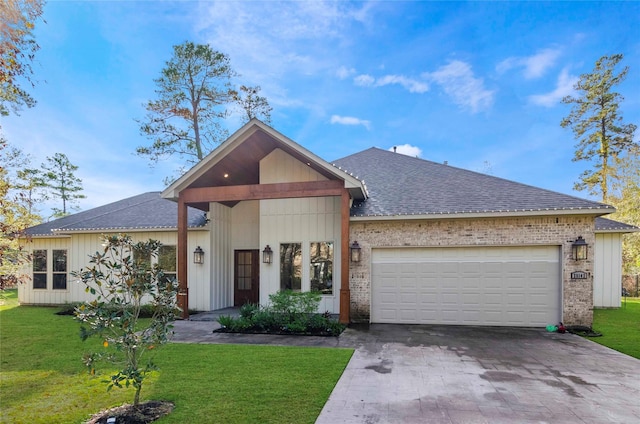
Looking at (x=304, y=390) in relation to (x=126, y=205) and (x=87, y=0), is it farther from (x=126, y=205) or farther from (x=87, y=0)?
(x=126, y=205)

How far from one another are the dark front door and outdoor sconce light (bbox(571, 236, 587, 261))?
962cm

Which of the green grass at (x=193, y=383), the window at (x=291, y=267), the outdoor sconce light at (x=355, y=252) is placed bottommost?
the green grass at (x=193, y=383)

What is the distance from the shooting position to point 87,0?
9.05 m

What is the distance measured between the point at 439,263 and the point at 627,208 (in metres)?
15.3

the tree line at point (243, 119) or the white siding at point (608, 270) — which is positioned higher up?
the tree line at point (243, 119)

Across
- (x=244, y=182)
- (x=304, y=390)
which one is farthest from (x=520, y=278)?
(x=244, y=182)

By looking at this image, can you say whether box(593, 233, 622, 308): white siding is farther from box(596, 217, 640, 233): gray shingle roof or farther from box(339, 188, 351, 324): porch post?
box(339, 188, 351, 324): porch post

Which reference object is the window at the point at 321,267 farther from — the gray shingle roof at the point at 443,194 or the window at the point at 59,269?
the window at the point at 59,269

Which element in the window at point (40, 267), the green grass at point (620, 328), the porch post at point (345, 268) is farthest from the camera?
the window at point (40, 267)

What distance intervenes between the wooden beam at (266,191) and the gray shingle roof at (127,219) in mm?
1941

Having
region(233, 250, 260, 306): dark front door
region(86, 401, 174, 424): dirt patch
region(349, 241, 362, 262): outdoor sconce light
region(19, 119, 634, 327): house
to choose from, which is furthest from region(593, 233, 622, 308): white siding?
region(86, 401, 174, 424): dirt patch

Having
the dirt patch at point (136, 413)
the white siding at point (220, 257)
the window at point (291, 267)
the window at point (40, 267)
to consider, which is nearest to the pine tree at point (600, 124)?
the window at point (291, 267)

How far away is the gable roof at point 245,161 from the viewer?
28.8ft

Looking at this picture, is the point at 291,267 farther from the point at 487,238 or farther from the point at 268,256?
the point at 487,238
